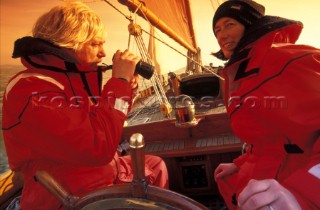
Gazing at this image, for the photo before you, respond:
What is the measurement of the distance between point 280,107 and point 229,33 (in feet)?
1.90

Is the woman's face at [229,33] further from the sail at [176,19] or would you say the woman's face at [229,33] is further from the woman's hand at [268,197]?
the sail at [176,19]

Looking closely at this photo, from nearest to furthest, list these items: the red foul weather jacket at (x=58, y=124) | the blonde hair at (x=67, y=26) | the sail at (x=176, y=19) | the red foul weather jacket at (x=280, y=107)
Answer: the red foul weather jacket at (x=280, y=107), the red foul weather jacket at (x=58, y=124), the blonde hair at (x=67, y=26), the sail at (x=176, y=19)

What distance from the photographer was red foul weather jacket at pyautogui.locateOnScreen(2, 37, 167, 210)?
1122 millimetres

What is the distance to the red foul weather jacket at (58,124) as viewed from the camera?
44.2 inches

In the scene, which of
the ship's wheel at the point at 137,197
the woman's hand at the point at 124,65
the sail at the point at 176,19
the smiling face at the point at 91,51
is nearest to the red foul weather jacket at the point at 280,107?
the ship's wheel at the point at 137,197

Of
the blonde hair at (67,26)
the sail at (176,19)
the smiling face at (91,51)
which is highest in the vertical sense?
the sail at (176,19)

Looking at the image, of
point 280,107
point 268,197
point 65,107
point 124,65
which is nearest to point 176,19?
point 124,65

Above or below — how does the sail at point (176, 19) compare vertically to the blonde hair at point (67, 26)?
above

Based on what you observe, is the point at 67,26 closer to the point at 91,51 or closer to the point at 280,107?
the point at 91,51

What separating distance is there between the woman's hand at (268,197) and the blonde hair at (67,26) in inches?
39.0

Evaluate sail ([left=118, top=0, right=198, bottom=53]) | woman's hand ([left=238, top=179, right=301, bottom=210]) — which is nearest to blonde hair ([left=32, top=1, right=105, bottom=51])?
woman's hand ([left=238, top=179, right=301, bottom=210])

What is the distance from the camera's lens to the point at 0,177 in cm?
250

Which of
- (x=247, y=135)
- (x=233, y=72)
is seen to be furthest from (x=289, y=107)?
(x=233, y=72)

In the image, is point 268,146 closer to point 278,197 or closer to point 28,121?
point 278,197
